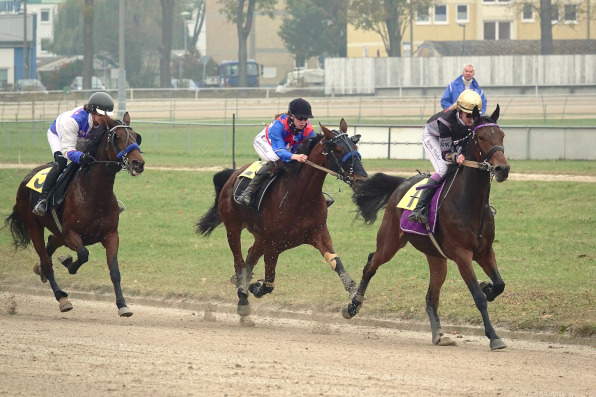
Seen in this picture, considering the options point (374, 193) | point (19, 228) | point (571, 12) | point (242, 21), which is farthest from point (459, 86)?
point (571, 12)

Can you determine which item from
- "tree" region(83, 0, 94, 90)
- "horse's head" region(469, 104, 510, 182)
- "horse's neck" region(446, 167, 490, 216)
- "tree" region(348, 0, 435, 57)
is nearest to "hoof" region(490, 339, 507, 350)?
"horse's neck" region(446, 167, 490, 216)

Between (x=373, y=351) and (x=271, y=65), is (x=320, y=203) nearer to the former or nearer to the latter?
(x=373, y=351)

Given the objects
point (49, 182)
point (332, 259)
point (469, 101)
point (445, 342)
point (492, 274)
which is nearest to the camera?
point (469, 101)

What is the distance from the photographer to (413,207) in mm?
10172

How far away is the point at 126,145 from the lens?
1096 cm

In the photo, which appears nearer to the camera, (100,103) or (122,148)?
(122,148)

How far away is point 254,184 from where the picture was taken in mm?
11430

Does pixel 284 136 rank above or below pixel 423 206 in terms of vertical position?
above

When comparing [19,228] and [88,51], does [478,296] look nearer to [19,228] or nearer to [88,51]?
[19,228]

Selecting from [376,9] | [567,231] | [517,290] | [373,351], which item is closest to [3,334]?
[373,351]

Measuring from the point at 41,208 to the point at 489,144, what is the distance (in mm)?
5561

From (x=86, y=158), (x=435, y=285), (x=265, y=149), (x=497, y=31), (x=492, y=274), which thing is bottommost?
(x=435, y=285)

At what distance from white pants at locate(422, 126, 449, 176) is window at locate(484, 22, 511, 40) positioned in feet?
225

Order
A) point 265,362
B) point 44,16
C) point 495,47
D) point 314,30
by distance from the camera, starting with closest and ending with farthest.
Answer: point 265,362 < point 495,47 < point 314,30 < point 44,16
